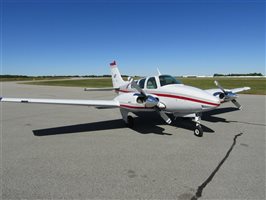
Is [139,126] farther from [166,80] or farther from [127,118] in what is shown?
[166,80]

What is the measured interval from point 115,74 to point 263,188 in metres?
10.3

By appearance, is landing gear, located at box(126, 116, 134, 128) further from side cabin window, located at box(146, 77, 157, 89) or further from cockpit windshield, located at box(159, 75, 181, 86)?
cockpit windshield, located at box(159, 75, 181, 86)

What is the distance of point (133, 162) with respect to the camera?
16.7ft

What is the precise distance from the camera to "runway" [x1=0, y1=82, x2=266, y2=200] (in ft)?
12.6

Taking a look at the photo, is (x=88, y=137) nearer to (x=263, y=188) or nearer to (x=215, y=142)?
(x=215, y=142)

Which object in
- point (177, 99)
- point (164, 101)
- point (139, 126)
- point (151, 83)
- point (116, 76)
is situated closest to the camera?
point (177, 99)

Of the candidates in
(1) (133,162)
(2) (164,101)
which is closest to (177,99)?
(2) (164,101)

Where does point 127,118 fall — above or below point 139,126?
above

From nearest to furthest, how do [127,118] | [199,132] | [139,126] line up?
[199,132], [127,118], [139,126]

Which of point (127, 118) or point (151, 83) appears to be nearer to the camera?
point (151, 83)

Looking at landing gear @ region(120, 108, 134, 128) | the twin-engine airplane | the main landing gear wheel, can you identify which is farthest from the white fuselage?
the main landing gear wheel

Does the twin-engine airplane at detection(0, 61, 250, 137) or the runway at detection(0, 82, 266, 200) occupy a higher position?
the twin-engine airplane at detection(0, 61, 250, 137)

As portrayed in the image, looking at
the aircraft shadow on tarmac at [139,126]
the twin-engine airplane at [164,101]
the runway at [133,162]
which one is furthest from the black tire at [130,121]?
the runway at [133,162]

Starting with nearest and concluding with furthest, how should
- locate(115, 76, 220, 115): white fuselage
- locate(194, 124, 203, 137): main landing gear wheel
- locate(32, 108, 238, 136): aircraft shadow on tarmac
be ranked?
locate(115, 76, 220, 115): white fuselage, locate(194, 124, 203, 137): main landing gear wheel, locate(32, 108, 238, 136): aircraft shadow on tarmac
